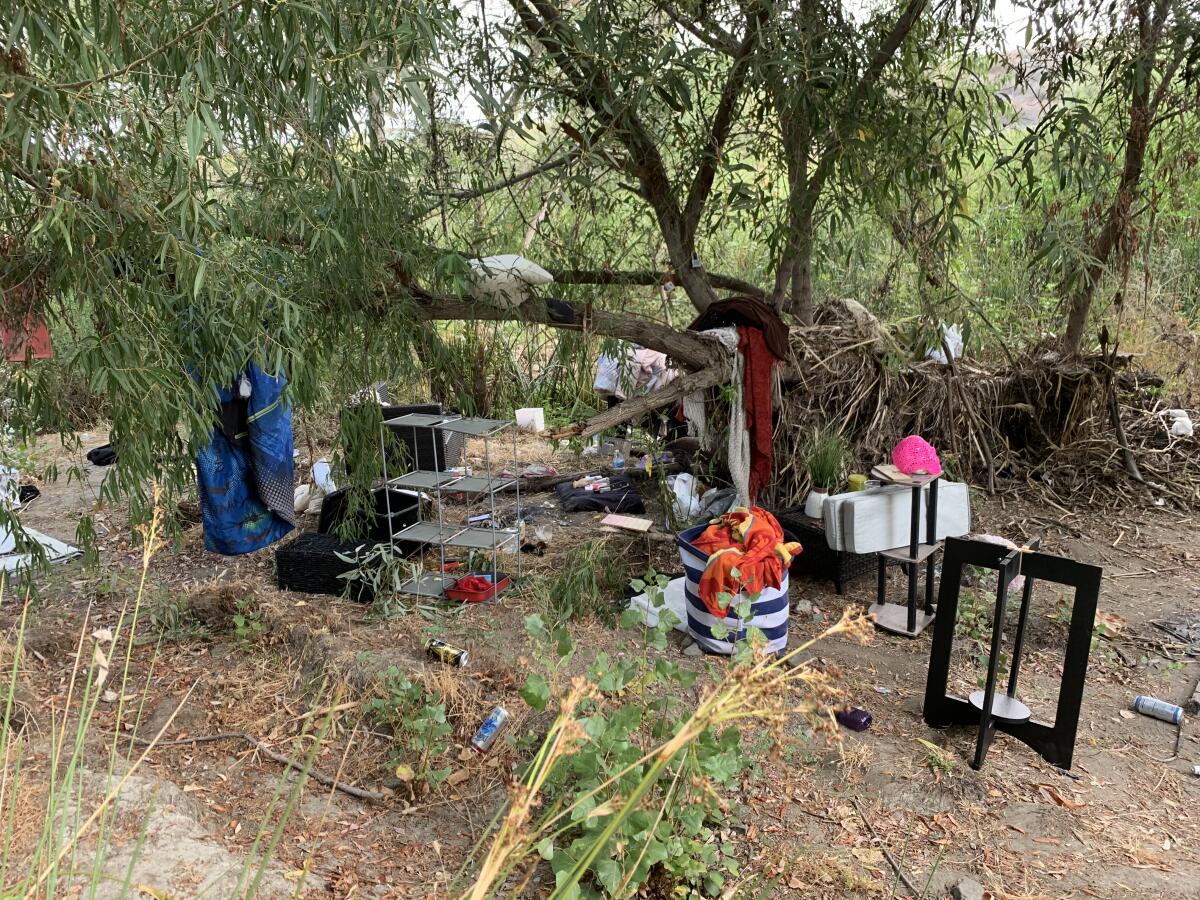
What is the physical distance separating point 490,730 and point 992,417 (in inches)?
172

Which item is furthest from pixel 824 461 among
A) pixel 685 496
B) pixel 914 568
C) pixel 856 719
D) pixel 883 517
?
pixel 856 719

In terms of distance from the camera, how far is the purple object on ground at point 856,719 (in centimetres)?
317

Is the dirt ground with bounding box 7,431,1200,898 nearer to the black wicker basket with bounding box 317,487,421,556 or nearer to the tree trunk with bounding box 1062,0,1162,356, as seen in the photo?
the black wicker basket with bounding box 317,487,421,556

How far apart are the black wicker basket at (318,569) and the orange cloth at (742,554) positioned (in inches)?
65.0

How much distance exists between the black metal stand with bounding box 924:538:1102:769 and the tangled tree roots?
1.92 metres

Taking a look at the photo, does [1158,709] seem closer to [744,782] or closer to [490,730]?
[744,782]

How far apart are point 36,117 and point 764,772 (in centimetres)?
265

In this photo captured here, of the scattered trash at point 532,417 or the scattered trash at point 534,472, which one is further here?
the scattered trash at point 532,417

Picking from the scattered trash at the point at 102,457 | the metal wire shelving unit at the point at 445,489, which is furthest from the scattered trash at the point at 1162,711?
the scattered trash at the point at 102,457

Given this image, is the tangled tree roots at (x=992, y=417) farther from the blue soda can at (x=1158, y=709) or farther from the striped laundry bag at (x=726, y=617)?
the blue soda can at (x=1158, y=709)

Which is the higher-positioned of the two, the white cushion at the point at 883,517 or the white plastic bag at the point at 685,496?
the white cushion at the point at 883,517

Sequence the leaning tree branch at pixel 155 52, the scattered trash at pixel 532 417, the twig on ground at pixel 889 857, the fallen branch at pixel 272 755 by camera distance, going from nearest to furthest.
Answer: the leaning tree branch at pixel 155 52 → the twig on ground at pixel 889 857 → the fallen branch at pixel 272 755 → the scattered trash at pixel 532 417

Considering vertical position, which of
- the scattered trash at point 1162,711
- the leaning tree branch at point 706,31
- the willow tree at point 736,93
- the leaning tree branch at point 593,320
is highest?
the leaning tree branch at point 706,31

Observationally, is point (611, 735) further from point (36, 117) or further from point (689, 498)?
point (689, 498)
